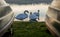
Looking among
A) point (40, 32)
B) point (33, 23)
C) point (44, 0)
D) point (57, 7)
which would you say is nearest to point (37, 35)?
point (40, 32)

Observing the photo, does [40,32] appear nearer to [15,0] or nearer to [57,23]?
[57,23]

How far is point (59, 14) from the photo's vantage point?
3.73 metres

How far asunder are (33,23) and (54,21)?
3.06 metres

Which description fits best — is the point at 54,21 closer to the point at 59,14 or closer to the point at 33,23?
the point at 59,14

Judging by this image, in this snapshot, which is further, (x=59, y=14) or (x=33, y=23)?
(x=33, y=23)

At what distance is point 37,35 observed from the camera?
509 centimetres

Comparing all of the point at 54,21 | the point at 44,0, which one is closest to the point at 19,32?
the point at 54,21

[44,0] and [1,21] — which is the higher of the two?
[1,21]

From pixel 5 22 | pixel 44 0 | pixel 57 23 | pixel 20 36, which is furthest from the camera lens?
pixel 44 0

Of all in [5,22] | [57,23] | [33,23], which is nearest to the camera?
[57,23]

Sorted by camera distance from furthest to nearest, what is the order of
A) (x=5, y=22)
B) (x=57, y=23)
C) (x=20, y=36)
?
(x=20, y=36) < (x=5, y=22) < (x=57, y=23)

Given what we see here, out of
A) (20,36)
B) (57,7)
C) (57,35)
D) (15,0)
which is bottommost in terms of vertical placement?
(15,0)

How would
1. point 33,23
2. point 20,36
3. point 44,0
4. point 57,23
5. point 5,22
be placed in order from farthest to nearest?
point 44,0
point 33,23
point 20,36
point 5,22
point 57,23

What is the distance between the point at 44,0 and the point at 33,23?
373 inches
